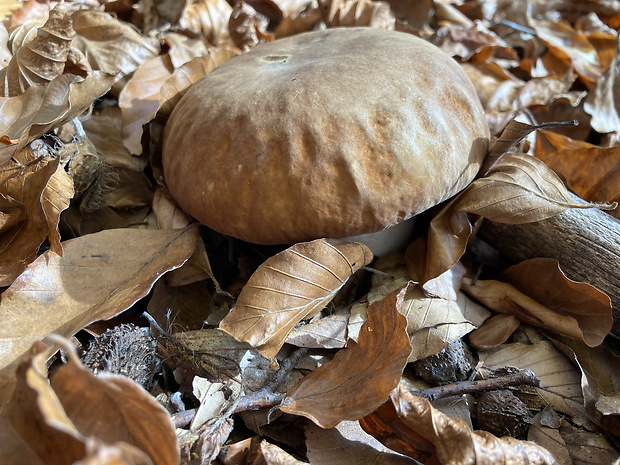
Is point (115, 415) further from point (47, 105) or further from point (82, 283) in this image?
point (47, 105)

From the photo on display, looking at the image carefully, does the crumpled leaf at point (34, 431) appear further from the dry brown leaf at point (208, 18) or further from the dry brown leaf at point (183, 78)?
the dry brown leaf at point (208, 18)

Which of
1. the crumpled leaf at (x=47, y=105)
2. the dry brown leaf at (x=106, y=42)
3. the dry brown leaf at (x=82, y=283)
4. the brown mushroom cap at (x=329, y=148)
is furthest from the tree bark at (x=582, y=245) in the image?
the dry brown leaf at (x=106, y=42)

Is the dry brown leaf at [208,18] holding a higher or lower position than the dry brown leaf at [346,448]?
higher

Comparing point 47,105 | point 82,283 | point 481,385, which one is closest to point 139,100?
point 47,105

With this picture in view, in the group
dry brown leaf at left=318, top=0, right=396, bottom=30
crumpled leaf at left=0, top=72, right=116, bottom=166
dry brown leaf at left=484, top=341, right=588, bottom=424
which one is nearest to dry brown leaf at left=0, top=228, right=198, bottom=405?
crumpled leaf at left=0, top=72, right=116, bottom=166

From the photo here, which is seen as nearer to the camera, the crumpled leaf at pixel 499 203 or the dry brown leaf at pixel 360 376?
the dry brown leaf at pixel 360 376

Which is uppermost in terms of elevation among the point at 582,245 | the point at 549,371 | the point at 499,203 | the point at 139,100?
the point at 139,100

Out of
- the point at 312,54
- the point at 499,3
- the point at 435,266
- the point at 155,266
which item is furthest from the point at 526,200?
the point at 499,3
